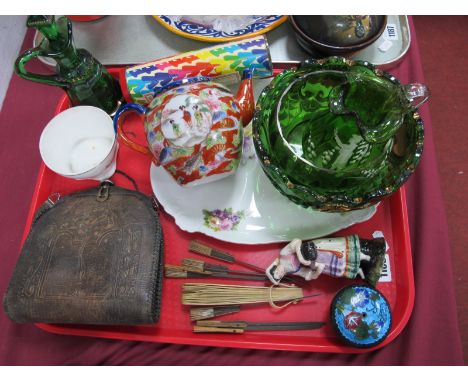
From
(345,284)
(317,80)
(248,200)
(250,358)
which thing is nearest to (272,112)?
(317,80)

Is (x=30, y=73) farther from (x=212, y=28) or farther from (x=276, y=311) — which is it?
(x=276, y=311)

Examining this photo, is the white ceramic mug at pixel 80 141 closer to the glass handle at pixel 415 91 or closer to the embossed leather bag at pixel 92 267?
the embossed leather bag at pixel 92 267

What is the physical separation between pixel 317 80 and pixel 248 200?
26cm

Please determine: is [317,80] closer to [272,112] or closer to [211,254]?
[272,112]

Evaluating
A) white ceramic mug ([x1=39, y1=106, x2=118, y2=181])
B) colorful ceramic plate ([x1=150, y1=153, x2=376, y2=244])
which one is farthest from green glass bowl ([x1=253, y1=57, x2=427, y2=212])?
white ceramic mug ([x1=39, y1=106, x2=118, y2=181])

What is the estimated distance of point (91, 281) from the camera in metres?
0.69

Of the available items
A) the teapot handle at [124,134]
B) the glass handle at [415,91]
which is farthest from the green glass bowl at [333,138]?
the teapot handle at [124,134]

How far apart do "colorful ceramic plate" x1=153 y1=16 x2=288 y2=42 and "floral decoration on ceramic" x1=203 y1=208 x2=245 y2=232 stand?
16.1 inches

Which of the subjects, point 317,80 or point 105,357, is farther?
point 105,357

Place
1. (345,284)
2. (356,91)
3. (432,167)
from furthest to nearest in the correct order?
1. (432,167)
2. (345,284)
3. (356,91)

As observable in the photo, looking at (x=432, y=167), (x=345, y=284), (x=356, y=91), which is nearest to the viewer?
(x=356, y=91)

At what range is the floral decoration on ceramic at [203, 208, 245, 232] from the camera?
75cm

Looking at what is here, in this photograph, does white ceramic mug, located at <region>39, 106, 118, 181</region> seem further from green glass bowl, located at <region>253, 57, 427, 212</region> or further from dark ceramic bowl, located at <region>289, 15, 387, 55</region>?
dark ceramic bowl, located at <region>289, 15, 387, 55</region>

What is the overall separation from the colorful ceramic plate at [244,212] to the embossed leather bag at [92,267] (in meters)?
0.05
